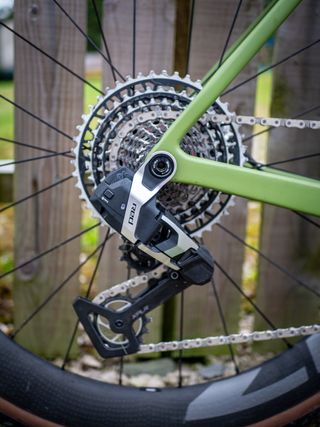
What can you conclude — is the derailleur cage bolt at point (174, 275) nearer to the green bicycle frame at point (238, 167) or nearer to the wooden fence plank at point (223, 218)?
the green bicycle frame at point (238, 167)

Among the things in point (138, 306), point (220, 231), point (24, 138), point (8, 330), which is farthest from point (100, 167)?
point (8, 330)

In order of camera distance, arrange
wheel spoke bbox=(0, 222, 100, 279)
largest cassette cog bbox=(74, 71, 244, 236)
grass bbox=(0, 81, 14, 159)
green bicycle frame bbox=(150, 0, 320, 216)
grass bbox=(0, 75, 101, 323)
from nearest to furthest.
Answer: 1. green bicycle frame bbox=(150, 0, 320, 216)
2. largest cassette cog bbox=(74, 71, 244, 236)
3. wheel spoke bbox=(0, 222, 100, 279)
4. grass bbox=(0, 75, 101, 323)
5. grass bbox=(0, 81, 14, 159)

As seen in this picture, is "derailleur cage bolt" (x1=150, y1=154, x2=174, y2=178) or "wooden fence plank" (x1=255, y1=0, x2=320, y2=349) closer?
"derailleur cage bolt" (x1=150, y1=154, x2=174, y2=178)

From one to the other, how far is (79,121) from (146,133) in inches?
22.4

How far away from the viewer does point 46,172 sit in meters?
2.32

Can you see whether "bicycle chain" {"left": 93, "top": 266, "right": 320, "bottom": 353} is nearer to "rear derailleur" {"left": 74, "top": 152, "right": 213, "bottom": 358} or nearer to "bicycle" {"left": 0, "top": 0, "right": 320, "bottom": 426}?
"bicycle" {"left": 0, "top": 0, "right": 320, "bottom": 426}

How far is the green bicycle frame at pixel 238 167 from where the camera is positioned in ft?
5.27

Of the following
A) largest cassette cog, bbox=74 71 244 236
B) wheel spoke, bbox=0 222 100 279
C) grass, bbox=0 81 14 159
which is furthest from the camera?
grass, bbox=0 81 14 159

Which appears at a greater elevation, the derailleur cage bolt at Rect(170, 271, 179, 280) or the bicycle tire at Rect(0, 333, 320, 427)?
the derailleur cage bolt at Rect(170, 271, 179, 280)

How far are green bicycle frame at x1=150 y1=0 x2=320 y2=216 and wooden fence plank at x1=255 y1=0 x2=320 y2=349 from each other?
623 millimetres

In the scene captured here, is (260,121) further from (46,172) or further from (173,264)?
(46,172)

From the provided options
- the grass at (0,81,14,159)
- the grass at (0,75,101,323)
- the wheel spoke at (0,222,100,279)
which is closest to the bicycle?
the wheel spoke at (0,222,100,279)

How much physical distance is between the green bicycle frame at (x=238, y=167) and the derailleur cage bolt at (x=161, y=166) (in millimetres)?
17

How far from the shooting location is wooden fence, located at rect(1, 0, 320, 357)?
220 centimetres
